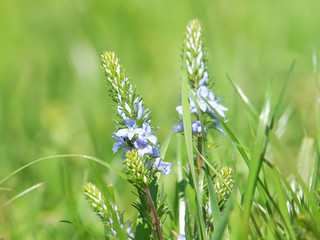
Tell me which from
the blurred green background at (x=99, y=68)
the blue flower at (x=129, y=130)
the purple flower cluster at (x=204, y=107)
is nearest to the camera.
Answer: the blue flower at (x=129, y=130)

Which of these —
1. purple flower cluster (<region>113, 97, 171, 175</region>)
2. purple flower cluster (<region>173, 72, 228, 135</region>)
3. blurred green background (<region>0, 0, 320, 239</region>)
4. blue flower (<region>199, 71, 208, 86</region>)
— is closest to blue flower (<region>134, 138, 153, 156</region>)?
purple flower cluster (<region>113, 97, 171, 175</region>)

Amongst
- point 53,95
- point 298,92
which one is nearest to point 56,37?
point 53,95

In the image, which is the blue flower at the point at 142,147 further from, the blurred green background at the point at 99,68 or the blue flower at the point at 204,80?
the blurred green background at the point at 99,68

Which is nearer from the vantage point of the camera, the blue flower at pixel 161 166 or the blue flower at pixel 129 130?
the blue flower at pixel 129 130

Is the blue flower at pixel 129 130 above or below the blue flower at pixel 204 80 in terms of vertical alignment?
below

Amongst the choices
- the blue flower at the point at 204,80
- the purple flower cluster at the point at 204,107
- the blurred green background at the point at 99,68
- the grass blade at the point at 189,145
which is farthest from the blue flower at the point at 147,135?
the blurred green background at the point at 99,68

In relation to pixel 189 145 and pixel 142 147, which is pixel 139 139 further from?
pixel 189 145

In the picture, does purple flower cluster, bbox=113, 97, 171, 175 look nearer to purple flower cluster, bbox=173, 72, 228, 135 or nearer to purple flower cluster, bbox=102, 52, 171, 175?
→ purple flower cluster, bbox=102, 52, 171, 175
